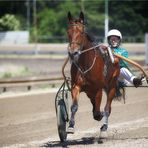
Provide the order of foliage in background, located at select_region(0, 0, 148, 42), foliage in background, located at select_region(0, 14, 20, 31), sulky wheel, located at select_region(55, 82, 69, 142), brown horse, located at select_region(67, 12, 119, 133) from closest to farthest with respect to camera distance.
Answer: brown horse, located at select_region(67, 12, 119, 133) < sulky wheel, located at select_region(55, 82, 69, 142) < foliage in background, located at select_region(0, 14, 20, 31) < foliage in background, located at select_region(0, 0, 148, 42)

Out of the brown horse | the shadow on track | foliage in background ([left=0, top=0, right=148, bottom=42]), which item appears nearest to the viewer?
the brown horse

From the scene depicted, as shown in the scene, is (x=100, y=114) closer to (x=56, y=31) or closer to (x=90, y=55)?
(x=90, y=55)

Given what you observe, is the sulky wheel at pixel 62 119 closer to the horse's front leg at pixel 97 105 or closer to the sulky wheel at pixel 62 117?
the sulky wheel at pixel 62 117

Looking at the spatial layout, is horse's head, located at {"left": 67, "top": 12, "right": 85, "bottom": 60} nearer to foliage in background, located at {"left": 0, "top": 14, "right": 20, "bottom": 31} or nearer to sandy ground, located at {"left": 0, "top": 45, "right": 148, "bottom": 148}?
sandy ground, located at {"left": 0, "top": 45, "right": 148, "bottom": 148}

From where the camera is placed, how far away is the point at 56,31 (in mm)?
84375

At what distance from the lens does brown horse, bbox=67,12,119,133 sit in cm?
1024

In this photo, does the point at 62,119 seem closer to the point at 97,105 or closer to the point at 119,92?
the point at 97,105

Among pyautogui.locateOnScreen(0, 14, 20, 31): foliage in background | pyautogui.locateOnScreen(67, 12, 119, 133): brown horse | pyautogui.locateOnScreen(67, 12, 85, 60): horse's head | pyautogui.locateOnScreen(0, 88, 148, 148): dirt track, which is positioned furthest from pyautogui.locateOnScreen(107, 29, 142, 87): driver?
pyautogui.locateOnScreen(0, 14, 20, 31): foliage in background

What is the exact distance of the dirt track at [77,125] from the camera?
1089 cm

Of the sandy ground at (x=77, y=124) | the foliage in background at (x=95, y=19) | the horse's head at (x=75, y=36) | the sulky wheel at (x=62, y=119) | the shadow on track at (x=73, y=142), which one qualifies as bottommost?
the foliage in background at (x=95, y=19)

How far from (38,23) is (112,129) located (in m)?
79.6

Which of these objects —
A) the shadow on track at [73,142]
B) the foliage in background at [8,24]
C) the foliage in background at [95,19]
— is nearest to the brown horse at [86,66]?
the shadow on track at [73,142]

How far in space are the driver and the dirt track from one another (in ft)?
3.25

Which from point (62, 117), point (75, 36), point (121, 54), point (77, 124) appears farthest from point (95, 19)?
point (75, 36)
